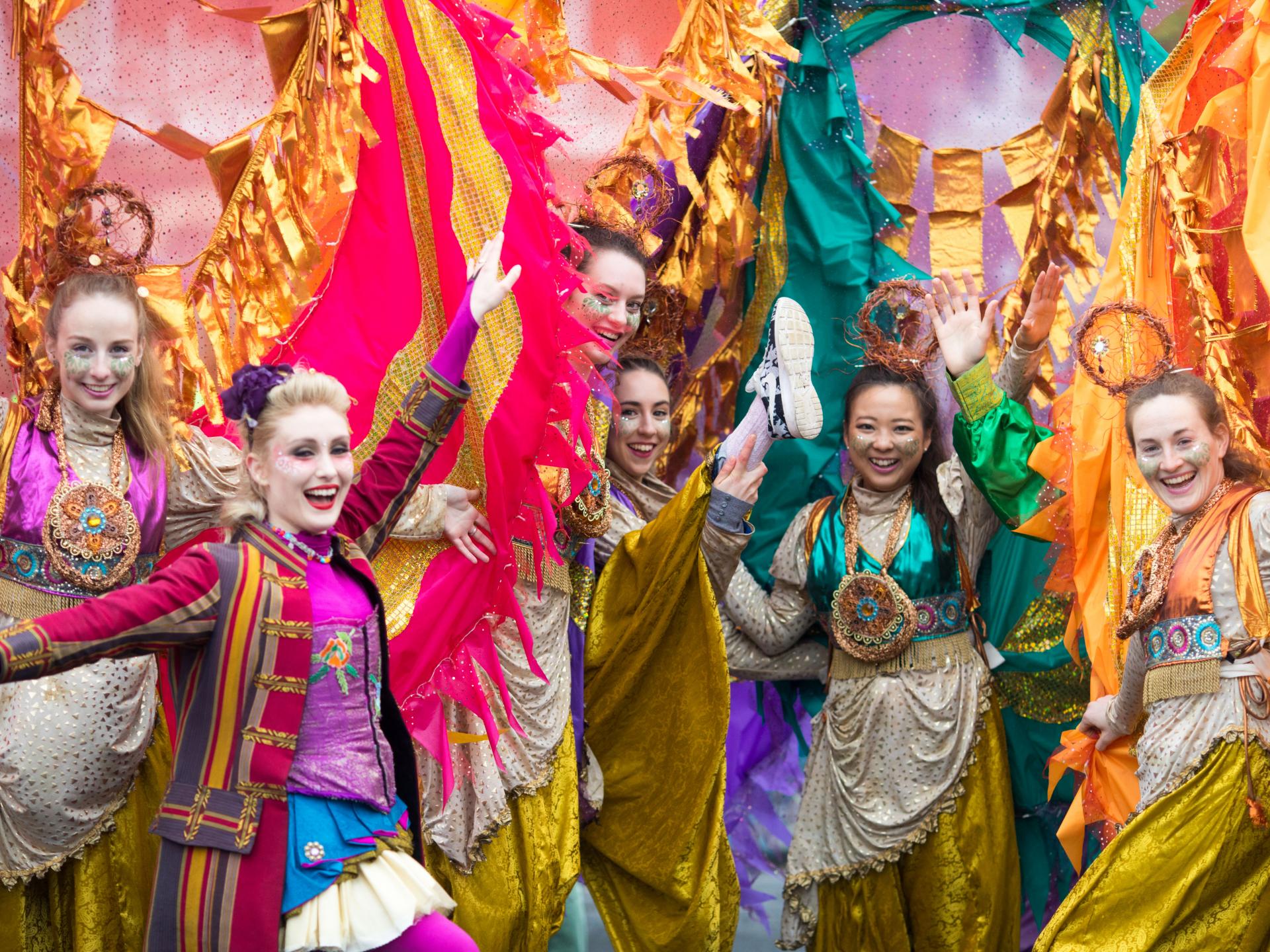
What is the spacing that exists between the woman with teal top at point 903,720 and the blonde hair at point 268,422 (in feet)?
6.06

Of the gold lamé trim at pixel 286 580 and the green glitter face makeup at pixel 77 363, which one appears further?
the green glitter face makeup at pixel 77 363

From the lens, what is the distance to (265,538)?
2.79 metres

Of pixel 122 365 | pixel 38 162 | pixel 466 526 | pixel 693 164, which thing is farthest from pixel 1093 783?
pixel 38 162

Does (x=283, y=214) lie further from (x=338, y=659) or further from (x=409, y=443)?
(x=338, y=659)

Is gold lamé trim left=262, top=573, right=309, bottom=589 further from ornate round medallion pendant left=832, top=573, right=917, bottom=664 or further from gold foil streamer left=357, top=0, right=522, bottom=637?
ornate round medallion pendant left=832, top=573, right=917, bottom=664

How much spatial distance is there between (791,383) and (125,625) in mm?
2113

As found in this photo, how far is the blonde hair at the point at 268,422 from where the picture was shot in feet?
9.37

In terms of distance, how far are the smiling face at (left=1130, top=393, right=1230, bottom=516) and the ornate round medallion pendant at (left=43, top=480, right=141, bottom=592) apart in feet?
7.48

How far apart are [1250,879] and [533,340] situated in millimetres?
1970

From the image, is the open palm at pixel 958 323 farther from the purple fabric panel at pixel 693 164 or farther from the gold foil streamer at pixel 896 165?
the purple fabric panel at pixel 693 164

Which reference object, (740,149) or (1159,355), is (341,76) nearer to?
(740,149)

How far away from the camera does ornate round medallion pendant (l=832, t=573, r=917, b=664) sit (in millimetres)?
4230

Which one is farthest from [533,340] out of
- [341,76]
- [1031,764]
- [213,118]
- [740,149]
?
[1031,764]

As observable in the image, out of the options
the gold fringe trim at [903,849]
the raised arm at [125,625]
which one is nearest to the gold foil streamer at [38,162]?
the raised arm at [125,625]
